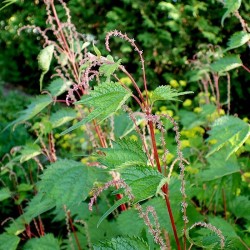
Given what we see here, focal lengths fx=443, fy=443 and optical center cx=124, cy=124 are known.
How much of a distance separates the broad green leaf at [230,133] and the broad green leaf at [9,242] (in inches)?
41.2

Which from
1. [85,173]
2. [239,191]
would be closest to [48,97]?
[85,173]

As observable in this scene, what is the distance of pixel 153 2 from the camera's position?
507cm

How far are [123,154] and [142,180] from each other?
0.11 metres

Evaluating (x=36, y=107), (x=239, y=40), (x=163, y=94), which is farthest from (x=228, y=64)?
(x=163, y=94)

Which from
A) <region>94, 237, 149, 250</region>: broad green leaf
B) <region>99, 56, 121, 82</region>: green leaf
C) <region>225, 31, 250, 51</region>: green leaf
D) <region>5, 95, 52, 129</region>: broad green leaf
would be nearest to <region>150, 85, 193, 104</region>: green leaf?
<region>99, 56, 121, 82</region>: green leaf

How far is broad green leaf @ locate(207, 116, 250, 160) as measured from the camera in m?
1.62

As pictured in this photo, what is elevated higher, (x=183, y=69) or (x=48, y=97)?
(x=48, y=97)

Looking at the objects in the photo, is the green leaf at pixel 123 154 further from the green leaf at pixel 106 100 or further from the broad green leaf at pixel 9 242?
the broad green leaf at pixel 9 242

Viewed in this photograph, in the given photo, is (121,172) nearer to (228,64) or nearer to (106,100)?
(106,100)

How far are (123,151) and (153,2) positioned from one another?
427cm

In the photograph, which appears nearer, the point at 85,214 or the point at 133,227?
the point at 133,227

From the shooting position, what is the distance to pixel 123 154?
1.06 meters

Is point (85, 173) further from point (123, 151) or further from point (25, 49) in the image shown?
point (25, 49)

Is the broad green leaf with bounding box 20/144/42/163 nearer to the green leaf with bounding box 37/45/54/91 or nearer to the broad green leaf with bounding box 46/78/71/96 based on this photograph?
the broad green leaf with bounding box 46/78/71/96
